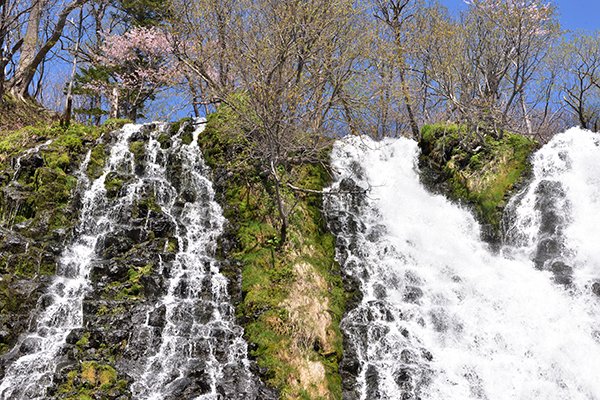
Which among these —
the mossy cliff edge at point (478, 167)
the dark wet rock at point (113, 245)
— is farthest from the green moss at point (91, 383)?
the mossy cliff edge at point (478, 167)

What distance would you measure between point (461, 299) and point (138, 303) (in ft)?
28.6

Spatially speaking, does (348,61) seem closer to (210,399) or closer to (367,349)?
(367,349)

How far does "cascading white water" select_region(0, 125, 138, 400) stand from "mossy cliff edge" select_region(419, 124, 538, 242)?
12203 millimetres

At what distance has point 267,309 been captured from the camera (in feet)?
38.0

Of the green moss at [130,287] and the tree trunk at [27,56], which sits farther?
the tree trunk at [27,56]

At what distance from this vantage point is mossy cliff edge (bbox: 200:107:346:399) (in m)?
10.5

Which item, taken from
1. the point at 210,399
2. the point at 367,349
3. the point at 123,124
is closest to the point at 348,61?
the point at 123,124

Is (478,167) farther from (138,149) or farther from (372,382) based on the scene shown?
(138,149)

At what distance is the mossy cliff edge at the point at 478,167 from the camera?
1706 centimetres

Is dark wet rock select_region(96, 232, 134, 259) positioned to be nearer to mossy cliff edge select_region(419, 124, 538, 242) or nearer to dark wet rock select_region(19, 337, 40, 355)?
dark wet rock select_region(19, 337, 40, 355)

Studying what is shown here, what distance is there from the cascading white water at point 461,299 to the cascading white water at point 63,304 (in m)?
6.49

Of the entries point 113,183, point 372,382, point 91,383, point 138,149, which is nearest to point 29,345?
point 91,383

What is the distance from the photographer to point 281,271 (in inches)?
504

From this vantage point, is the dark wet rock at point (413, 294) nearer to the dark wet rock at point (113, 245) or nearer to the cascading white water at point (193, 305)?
the cascading white water at point (193, 305)
